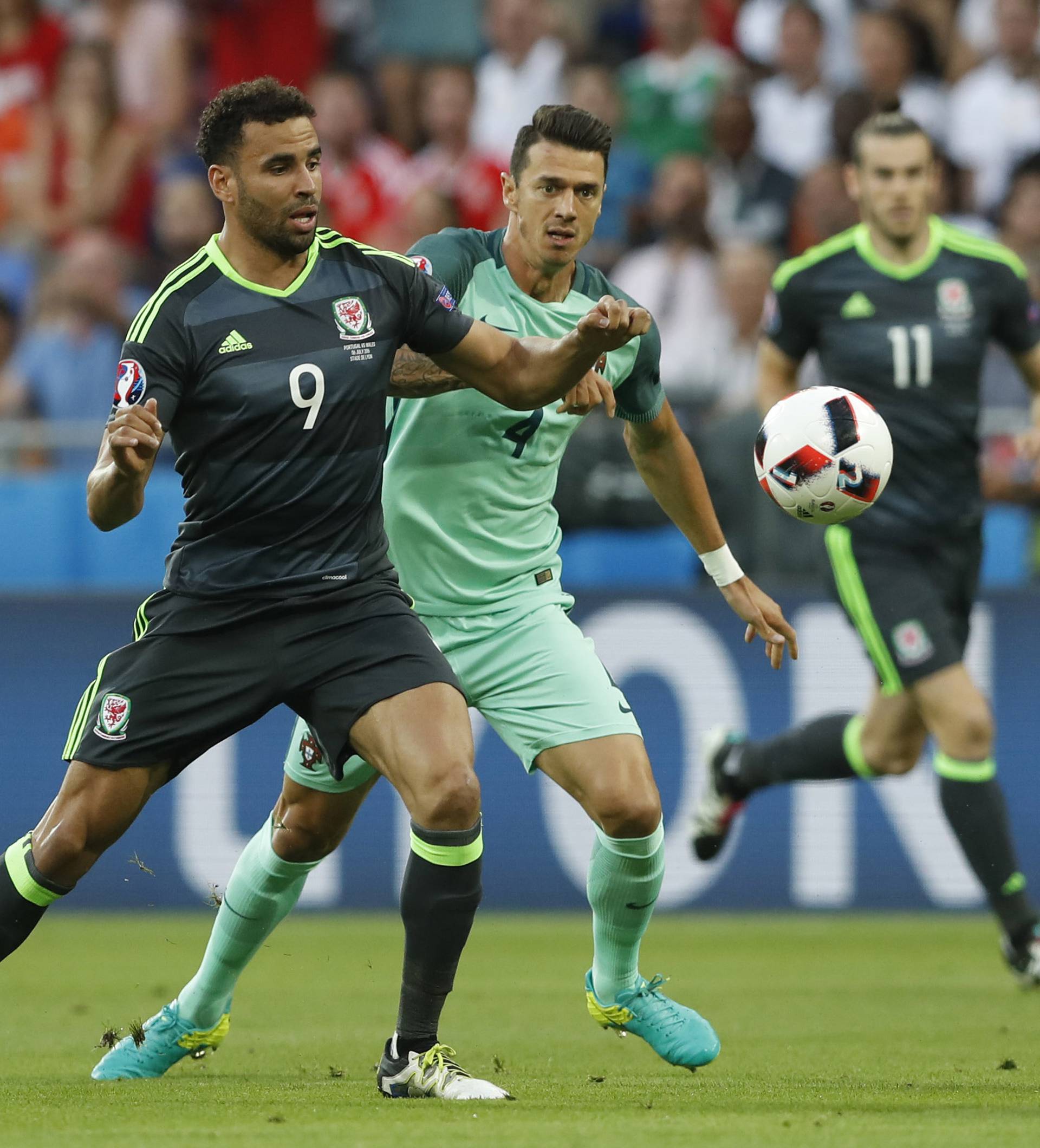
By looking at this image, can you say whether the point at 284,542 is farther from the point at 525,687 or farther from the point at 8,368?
the point at 8,368

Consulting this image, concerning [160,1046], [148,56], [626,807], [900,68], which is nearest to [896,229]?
[626,807]

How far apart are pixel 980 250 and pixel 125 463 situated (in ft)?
14.5

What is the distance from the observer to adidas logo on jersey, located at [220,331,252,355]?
189 inches

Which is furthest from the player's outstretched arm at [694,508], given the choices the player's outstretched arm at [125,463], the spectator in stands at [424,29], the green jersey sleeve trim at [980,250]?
the spectator in stands at [424,29]

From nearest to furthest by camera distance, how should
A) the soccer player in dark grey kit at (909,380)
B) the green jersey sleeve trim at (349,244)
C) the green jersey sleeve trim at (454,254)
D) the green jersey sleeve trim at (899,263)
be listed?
the green jersey sleeve trim at (349,244) → the green jersey sleeve trim at (454,254) → the soccer player in dark grey kit at (909,380) → the green jersey sleeve trim at (899,263)

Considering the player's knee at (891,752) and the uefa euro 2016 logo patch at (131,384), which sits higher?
the uefa euro 2016 logo patch at (131,384)

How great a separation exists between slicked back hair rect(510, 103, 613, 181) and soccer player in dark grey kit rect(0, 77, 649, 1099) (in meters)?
0.67

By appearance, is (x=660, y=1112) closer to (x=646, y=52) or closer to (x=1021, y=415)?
(x=1021, y=415)

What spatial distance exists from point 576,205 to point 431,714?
152 cm

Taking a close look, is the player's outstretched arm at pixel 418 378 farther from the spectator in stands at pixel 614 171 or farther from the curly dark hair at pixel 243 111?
the spectator in stands at pixel 614 171

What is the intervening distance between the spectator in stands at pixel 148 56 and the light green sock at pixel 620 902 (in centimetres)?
846

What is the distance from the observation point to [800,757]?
8164 millimetres

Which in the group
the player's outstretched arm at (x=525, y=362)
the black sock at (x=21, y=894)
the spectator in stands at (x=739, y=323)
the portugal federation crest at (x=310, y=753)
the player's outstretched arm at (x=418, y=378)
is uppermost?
the player's outstretched arm at (x=525, y=362)

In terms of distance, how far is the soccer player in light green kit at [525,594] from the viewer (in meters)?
5.34
